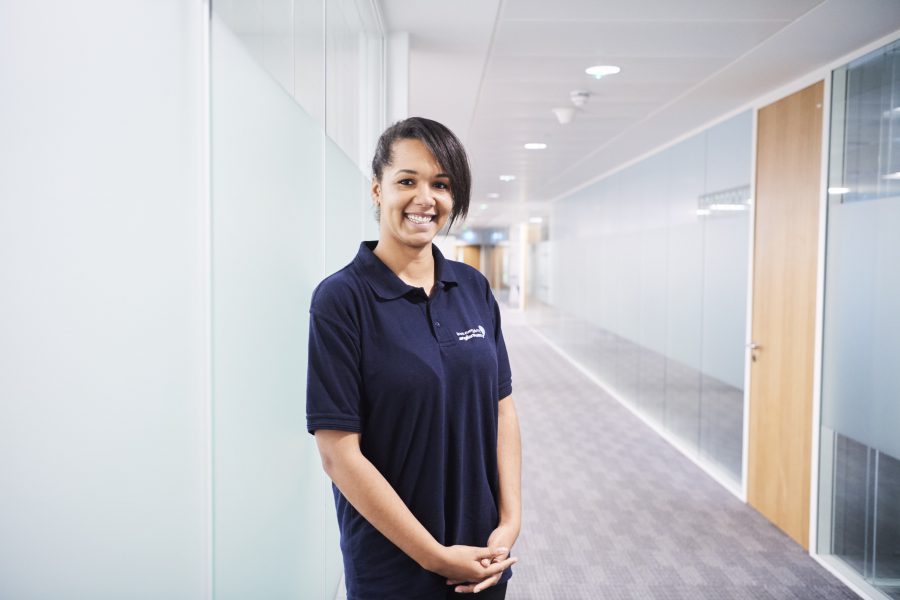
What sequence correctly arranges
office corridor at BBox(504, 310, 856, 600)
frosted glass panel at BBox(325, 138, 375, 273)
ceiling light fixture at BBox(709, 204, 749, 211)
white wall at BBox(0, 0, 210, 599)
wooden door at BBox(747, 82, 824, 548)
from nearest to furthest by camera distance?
1. white wall at BBox(0, 0, 210, 599)
2. frosted glass panel at BBox(325, 138, 375, 273)
3. office corridor at BBox(504, 310, 856, 600)
4. wooden door at BBox(747, 82, 824, 548)
5. ceiling light fixture at BBox(709, 204, 749, 211)

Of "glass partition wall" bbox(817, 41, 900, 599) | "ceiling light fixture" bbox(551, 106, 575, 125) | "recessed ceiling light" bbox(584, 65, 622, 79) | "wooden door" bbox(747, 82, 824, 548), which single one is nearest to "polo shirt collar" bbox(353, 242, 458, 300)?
"glass partition wall" bbox(817, 41, 900, 599)

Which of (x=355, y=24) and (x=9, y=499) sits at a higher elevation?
(x=355, y=24)

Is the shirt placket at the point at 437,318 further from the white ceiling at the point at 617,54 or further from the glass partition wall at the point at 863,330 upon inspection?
the glass partition wall at the point at 863,330

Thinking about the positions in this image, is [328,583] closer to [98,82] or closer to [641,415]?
[98,82]

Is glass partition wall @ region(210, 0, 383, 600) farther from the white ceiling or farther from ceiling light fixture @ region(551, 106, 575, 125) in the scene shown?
ceiling light fixture @ region(551, 106, 575, 125)

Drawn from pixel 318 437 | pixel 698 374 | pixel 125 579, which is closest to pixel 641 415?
pixel 698 374

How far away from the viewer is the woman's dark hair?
120 centimetres

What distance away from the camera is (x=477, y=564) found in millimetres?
1198

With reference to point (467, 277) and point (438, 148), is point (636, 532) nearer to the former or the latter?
point (467, 277)

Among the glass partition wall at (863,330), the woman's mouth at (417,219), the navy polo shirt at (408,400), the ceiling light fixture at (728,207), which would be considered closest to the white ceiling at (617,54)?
the glass partition wall at (863,330)

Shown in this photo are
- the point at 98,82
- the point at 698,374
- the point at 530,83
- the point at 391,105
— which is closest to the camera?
the point at 98,82

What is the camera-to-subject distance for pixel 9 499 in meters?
0.52

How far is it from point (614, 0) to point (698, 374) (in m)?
3.26

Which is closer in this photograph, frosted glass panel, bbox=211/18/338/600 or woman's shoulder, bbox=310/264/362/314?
frosted glass panel, bbox=211/18/338/600
